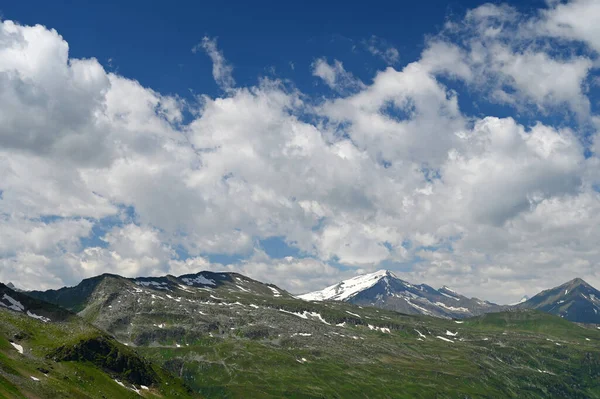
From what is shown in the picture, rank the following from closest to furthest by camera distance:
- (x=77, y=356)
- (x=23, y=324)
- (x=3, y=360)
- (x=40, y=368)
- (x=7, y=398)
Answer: (x=7, y=398) → (x=3, y=360) → (x=40, y=368) → (x=77, y=356) → (x=23, y=324)

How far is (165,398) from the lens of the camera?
18500 cm

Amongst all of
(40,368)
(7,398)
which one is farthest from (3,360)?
(7,398)

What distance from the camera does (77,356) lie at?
17675cm

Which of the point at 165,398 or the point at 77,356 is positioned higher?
the point at 77,356

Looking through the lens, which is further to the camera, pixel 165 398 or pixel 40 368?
pixel 165 398

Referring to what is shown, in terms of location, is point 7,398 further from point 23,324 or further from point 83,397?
point 23,324

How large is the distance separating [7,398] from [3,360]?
136ft

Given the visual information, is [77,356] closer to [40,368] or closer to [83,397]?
[40,368]

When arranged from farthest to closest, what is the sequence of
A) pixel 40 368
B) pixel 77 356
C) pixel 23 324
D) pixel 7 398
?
pixel 23 324, pixel 77 356, pixel 40 368, pixel 7 398

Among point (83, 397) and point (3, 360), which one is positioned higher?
point (3, 360)

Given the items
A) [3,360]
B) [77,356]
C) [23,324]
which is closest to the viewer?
[3,360]

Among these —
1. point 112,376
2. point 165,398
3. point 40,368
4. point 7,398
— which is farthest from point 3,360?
point 165,398

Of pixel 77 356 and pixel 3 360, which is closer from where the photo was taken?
pixel 3 360

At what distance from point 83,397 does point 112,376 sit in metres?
50.5
